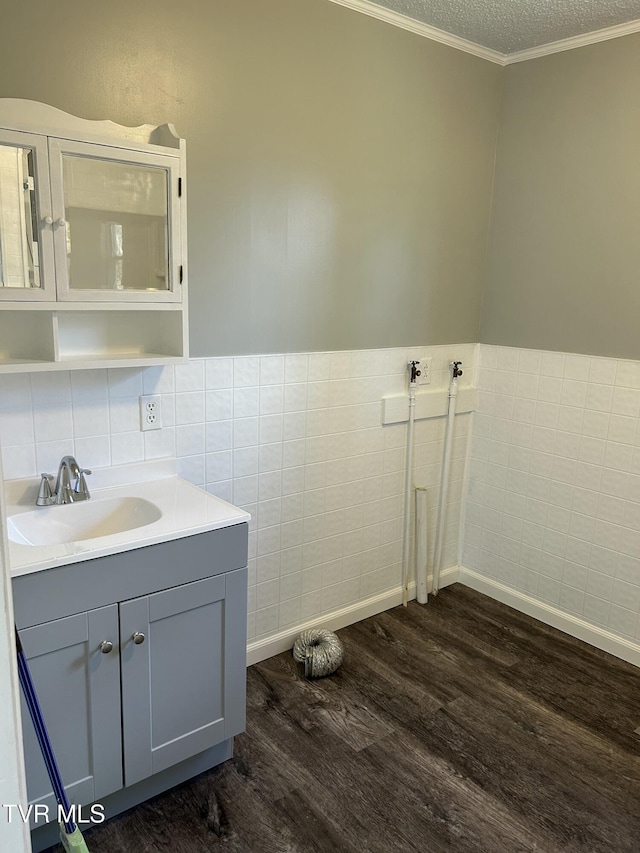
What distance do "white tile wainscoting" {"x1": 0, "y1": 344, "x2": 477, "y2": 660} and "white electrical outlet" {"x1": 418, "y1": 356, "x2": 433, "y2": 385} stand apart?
5 centimetres

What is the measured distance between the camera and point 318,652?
8.63ft

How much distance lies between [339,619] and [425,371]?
50.2 inches

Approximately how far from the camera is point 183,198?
78.1 inches

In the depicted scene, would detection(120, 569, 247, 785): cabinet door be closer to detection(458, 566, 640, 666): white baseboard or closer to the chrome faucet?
the chrome faucet

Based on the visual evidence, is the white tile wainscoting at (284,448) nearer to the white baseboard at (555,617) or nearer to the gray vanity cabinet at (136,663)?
the white baseboard at (555,617)

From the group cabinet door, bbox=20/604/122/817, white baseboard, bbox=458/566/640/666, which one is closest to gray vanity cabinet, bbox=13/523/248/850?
cabinet door, bbox=20/604/122/817

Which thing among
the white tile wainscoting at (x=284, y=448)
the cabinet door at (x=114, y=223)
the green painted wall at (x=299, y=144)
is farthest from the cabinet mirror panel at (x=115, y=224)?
the white tile wainscoting at (x=284, y=448)

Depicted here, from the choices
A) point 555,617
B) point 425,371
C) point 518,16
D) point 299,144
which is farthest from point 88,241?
point 555,617

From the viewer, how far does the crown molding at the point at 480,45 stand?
2.52 meters

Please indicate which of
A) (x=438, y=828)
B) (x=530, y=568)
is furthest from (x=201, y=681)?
(x=530, y=568)

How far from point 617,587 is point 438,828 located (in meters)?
1.47

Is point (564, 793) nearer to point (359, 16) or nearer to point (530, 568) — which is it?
point (530, 568)

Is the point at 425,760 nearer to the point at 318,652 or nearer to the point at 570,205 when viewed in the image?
the point at 318,652

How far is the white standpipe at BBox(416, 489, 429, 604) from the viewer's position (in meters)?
3.20
